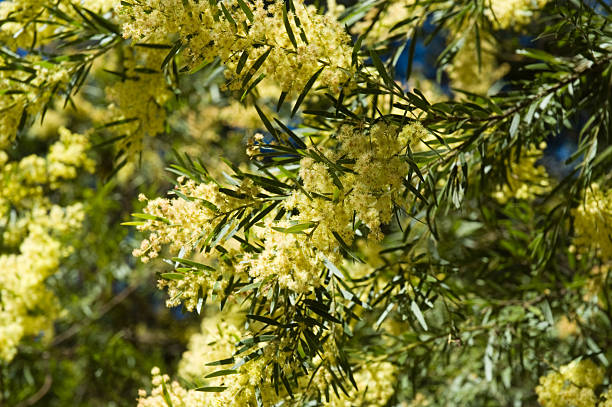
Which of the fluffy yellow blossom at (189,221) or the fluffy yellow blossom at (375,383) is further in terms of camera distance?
the fluffy yellow blossom at (375,383)

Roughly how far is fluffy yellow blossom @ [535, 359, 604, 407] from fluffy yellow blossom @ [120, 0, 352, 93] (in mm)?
939

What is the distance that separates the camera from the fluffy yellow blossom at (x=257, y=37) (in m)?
0.88

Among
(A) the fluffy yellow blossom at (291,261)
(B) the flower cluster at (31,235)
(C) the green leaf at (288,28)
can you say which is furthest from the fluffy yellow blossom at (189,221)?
(B) the flower cluster at (31,235)

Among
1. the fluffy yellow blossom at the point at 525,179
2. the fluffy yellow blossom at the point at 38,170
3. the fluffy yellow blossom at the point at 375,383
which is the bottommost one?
the fluffy yellow blossom at the point at 375,383

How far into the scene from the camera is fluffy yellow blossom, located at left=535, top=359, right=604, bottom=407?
1.25 m

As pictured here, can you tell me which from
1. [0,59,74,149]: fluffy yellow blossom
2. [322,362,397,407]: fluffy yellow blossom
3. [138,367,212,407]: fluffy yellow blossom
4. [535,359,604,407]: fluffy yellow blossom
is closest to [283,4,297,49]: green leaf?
[138,367,212,407]: fluffy yellow blossom

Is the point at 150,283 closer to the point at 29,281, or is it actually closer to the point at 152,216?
the point at 29,281

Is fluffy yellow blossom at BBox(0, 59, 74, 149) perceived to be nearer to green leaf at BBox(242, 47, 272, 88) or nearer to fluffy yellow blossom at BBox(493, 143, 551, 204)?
green leaf at BBox(242, 47, 272, 88)

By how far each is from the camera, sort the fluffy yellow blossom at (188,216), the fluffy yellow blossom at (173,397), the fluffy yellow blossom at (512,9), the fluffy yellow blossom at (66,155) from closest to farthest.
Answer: the fluffy yellow blossom at (188,216) → the fluffy yellow blossom at (173,397) → the fluffy yellow blossom at (512,9) → the fluffy yellow blossom at (66,155)

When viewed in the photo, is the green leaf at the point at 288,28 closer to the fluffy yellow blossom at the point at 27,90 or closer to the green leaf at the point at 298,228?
the green leaf at the point at 298,228

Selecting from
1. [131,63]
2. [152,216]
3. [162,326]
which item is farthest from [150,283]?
[152,216]

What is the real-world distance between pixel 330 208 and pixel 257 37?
312 mm

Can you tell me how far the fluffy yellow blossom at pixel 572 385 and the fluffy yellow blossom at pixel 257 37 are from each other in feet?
3.08

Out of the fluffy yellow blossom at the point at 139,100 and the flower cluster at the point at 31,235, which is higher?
the fluffy yellow blossom at the point at 139,100
